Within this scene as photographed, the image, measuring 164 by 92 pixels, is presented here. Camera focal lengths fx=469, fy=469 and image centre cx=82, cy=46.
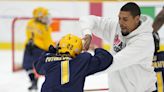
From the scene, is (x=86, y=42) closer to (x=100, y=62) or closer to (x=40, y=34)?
(x=100, y=62)

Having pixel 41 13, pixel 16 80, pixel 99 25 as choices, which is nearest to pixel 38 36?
pixel 41 13

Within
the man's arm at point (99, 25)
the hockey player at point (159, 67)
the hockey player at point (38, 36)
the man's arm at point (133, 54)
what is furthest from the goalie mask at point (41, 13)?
the man's arm at point (133, 54)

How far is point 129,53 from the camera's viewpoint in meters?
2.49

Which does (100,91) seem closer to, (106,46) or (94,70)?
(94,70)

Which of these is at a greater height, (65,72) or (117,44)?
(117,44)

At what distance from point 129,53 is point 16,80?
3.88m

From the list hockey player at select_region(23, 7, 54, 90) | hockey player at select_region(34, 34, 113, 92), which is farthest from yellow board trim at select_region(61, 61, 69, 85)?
hockey player at select_region(23, 7, 54, 90)

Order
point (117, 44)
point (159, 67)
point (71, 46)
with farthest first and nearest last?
point (159, 67)
point (117, 44)
point (71, 46)

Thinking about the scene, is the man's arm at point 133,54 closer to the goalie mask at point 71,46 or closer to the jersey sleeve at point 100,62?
the jersey sleeve at point 100,62

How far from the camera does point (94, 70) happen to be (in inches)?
96.7

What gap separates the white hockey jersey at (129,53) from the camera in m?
2.50

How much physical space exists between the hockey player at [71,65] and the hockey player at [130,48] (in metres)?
0.08

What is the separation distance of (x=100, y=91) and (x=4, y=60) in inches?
134

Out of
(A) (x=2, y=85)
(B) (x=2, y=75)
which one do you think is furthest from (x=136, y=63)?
(B) (x=2, y=75)
